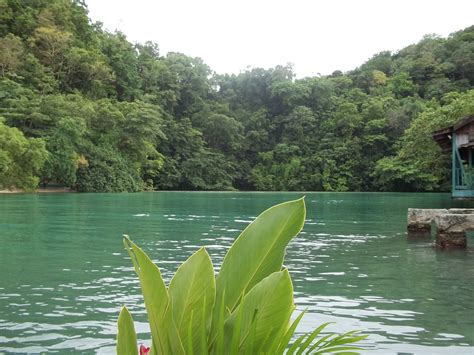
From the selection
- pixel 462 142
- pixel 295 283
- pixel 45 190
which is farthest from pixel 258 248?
pixel 45 190

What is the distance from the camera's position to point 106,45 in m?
57.7

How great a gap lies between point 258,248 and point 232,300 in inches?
4.9

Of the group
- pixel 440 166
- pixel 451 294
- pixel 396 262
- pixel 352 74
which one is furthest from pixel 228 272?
pixel 352 74

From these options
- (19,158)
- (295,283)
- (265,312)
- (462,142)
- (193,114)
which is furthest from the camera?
(193,114)

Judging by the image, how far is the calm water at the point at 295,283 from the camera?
4.98 meters

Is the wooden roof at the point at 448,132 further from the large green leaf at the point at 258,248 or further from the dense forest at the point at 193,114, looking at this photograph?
the large green leaf at the point at 258,248

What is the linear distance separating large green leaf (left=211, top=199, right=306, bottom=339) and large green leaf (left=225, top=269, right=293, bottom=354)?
Result: 5 cm

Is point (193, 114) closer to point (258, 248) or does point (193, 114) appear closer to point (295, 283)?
point (295, 283)

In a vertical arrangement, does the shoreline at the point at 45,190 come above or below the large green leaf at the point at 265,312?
below

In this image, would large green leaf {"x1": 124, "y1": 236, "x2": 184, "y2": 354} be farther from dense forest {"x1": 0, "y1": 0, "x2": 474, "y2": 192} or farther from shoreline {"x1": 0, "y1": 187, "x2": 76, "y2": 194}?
shoreline {"x1": 0, "y1": 187, "x2": 76, "y2": 194}

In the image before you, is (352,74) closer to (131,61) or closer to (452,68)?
(452,68)

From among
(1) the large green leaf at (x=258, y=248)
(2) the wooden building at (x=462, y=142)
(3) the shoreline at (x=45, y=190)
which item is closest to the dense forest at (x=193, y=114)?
(3) the shoreline at (x=45, y=190)

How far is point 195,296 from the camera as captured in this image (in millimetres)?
1153

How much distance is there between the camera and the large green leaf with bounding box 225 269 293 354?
1.09 meters
